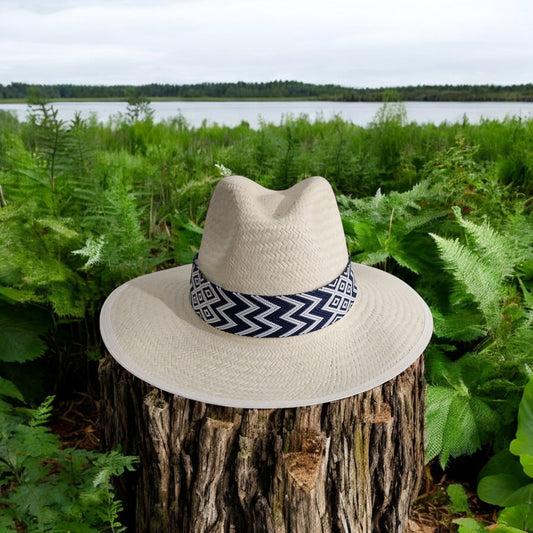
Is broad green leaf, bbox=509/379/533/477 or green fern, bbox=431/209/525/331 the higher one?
green fern, bbox=431/209/525/331

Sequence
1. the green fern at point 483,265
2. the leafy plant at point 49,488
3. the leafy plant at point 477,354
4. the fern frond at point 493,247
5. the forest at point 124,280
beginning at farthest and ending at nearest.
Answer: the fern frond at point 493,247 < the green fern at point 483,265 < the leafy plant at point 477,354 < the forest at point 124,280 < the leafy plant at point 49,488

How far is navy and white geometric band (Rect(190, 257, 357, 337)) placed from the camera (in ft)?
5.45

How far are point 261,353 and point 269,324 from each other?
0.31 ft

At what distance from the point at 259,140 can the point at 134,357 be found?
11.2 feet

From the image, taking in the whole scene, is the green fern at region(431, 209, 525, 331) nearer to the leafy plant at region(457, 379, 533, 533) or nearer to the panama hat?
the leafy plant at region(457, 379, 533, 533)

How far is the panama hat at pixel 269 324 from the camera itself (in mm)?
1611

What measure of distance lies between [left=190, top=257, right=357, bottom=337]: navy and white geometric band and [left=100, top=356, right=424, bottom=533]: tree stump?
0.82ft

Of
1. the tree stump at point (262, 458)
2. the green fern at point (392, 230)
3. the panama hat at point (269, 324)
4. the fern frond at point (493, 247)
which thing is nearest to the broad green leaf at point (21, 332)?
the tree stump at point (262, 458)

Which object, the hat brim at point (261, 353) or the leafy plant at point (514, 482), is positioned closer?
the hat brim at point (261, 353)

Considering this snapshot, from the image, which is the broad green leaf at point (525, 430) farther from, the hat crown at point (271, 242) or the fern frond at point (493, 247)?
the hat crown at point (271, 242)

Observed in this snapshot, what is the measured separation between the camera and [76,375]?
115 inches

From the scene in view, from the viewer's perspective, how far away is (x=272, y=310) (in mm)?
1656

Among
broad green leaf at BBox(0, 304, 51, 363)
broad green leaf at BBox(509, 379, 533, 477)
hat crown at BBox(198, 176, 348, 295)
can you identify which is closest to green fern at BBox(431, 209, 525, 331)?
broad green leaf at BBox(509, 379, 533, 477)

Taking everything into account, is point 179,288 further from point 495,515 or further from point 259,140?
point 259,140
